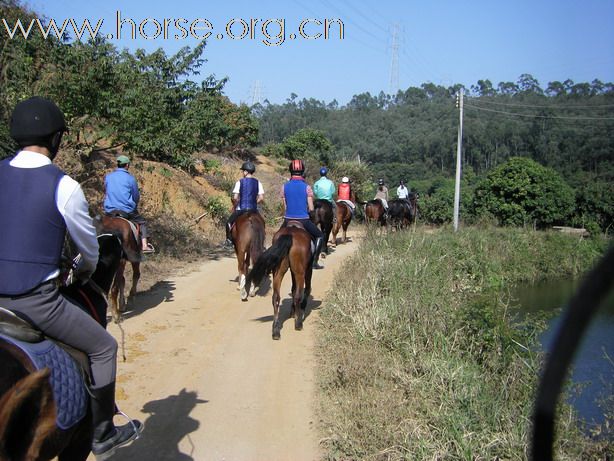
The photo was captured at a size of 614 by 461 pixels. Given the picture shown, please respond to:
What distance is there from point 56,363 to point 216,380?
346 cm

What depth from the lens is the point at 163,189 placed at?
19.5 metres

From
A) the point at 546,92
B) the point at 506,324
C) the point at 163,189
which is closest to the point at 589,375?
the point at 506,324

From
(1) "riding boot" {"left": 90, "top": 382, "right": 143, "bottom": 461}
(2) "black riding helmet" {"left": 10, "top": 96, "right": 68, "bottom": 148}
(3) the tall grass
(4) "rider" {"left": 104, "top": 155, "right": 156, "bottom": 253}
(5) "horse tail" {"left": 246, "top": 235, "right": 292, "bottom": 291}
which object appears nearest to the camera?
(2) "black riding helmet" {"left": 10, "top": 96, "right": 68, "bottom": 148}

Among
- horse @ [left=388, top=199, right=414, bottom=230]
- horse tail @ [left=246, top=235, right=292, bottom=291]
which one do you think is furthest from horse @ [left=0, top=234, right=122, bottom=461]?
horse @ [left=388, top=199, right=414, bottom=230]

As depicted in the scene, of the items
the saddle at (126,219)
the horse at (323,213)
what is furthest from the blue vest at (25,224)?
the horse at (323,213)

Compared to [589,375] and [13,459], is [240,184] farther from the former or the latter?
[13,459]

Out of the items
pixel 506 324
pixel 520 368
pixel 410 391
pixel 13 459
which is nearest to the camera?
pixel 13 459

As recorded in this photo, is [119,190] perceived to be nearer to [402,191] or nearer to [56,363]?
[56,363]

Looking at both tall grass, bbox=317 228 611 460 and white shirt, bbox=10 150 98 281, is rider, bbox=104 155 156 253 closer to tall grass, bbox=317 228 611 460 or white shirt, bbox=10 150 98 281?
tall grass, bbox=317 228 611 460

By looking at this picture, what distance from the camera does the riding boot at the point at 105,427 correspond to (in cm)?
354

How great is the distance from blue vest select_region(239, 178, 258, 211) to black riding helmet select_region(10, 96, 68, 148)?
7293 millimetres

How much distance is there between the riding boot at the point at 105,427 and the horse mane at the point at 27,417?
777 millimetres

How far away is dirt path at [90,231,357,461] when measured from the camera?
4.88m

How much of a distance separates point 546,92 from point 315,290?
83.0 metres
